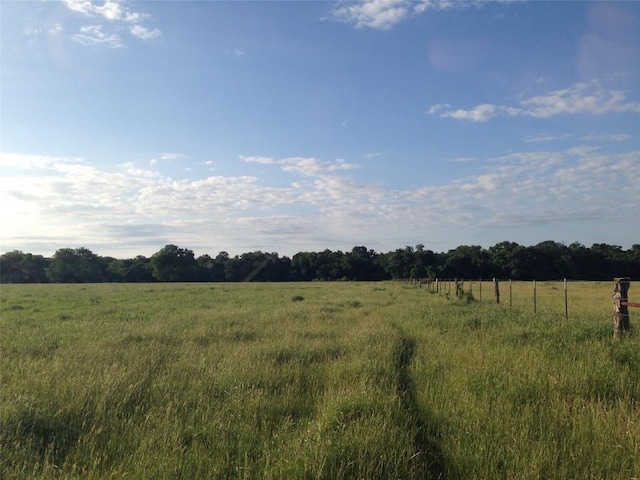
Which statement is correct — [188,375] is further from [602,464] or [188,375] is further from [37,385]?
[602,464]

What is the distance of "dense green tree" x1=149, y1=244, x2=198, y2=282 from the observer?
109 metres

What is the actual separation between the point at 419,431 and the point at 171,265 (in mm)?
109946

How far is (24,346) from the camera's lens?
Answer: 10164mm

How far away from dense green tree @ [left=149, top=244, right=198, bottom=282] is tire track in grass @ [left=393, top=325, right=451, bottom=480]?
107 meters

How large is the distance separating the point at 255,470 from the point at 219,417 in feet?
4.22

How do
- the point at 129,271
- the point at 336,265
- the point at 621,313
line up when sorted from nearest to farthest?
the point at 621,313 < the point at 129,271 < the point at 336,265

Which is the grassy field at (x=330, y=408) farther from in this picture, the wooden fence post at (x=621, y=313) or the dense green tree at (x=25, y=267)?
the dense green tree at (x=25, y=267)

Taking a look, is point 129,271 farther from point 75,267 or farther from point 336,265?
point 336,265

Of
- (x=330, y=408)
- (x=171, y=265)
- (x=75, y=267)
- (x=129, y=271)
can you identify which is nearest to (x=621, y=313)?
(x=330, y=408)

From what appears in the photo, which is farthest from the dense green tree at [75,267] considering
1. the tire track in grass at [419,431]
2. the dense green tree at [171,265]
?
the tire track in grass at [419,431]

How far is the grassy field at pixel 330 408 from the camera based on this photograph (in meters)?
4.24

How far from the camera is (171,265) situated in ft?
359

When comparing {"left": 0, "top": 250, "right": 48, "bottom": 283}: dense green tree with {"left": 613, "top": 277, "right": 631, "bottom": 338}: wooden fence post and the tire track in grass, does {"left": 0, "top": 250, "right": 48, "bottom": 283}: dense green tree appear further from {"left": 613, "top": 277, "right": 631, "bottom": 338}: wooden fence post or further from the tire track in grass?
{"left": 613, "top": 277, "right": 631, "bottom": 338}: wooden fence post

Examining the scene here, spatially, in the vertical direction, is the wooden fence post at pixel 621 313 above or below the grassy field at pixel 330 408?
above
